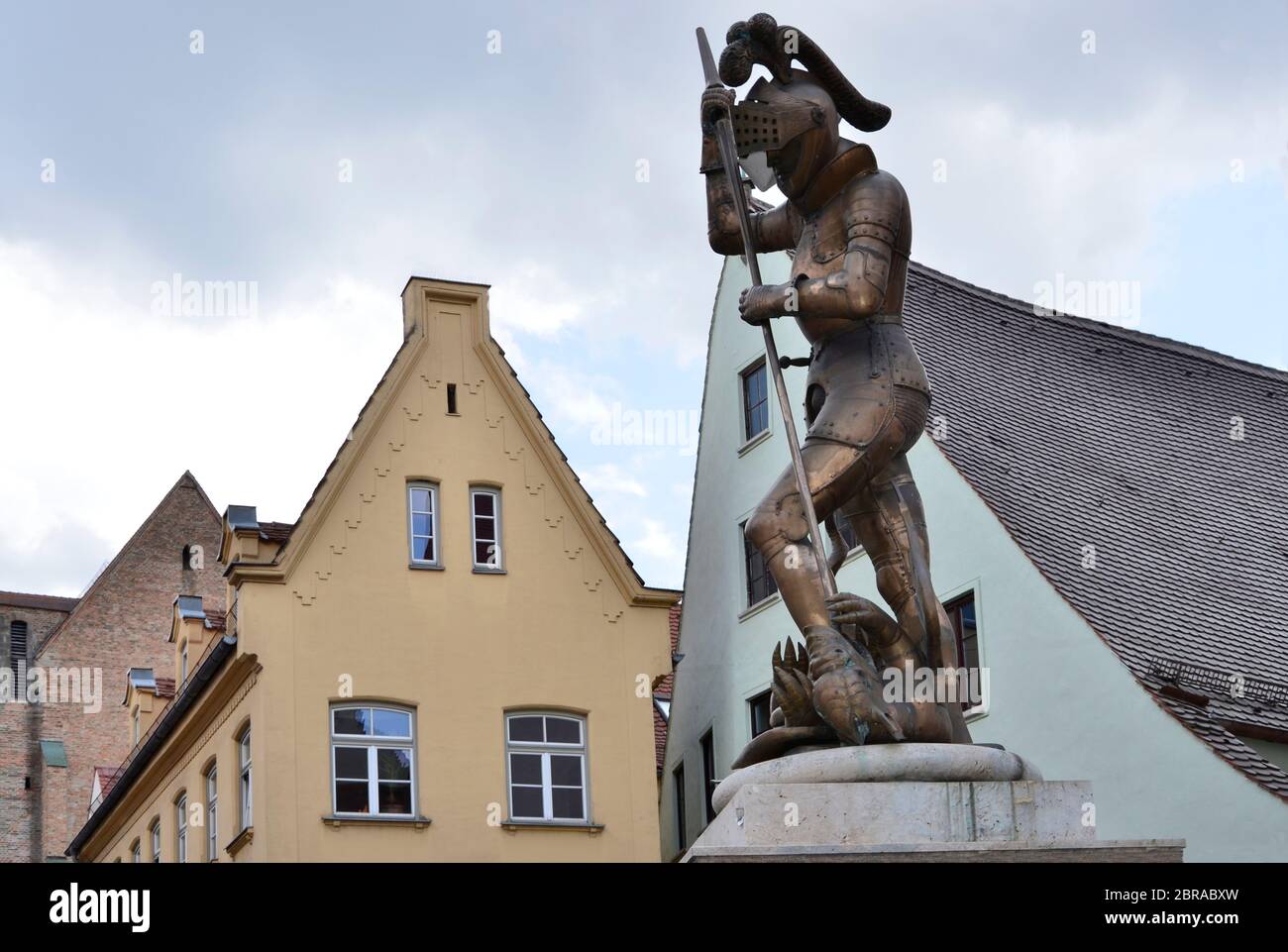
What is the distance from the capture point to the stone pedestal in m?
6.78

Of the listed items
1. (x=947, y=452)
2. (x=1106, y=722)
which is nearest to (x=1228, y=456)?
(x=947, y=452)

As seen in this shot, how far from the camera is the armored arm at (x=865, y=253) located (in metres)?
7.76

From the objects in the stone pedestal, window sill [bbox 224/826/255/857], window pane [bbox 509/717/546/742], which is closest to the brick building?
window sill [bbox 224/826/255/857]

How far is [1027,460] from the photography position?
79.9ft

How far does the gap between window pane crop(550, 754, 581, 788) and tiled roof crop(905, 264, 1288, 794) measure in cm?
726

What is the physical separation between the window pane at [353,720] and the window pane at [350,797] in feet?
2.37

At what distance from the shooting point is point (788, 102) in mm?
8062

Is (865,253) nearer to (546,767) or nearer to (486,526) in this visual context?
(546,767)

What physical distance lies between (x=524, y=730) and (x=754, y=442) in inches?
199

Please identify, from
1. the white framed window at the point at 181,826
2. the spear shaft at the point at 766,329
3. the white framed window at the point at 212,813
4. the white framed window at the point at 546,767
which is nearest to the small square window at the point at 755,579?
the white framed window at the point at 546,767

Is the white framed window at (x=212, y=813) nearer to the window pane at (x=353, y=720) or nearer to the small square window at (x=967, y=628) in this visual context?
the window pane at (x=353, y=720)

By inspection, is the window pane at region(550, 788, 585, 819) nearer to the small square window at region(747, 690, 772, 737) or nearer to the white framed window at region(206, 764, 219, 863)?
the small square window at region(747, 690, 772, 737)
